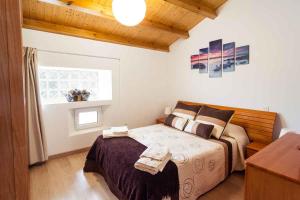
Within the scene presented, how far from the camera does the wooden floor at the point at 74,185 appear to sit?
77.7 inches

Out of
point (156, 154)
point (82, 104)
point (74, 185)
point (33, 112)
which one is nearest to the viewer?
point (156, 154)

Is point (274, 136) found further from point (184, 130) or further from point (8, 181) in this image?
point (8, 181)

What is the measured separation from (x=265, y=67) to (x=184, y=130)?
1.60 metres

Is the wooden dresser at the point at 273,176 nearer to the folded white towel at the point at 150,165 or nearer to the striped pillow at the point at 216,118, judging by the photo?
the folded white towel at the point at 150,165

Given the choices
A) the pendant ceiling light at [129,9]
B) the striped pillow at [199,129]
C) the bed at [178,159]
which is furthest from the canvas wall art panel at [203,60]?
the pendant ceiling light at [129,9]

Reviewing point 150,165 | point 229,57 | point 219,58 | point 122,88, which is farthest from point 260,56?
point 122,88

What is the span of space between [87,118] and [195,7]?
278cm

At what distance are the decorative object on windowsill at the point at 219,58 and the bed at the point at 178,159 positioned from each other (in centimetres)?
83

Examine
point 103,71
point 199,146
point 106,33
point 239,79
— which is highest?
point 106,33

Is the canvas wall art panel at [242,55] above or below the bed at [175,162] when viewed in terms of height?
above

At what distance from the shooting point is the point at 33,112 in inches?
99.4

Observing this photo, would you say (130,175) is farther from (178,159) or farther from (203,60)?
(203,60)

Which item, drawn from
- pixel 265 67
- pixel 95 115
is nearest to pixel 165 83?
pixel 95 115

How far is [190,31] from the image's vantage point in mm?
3631
